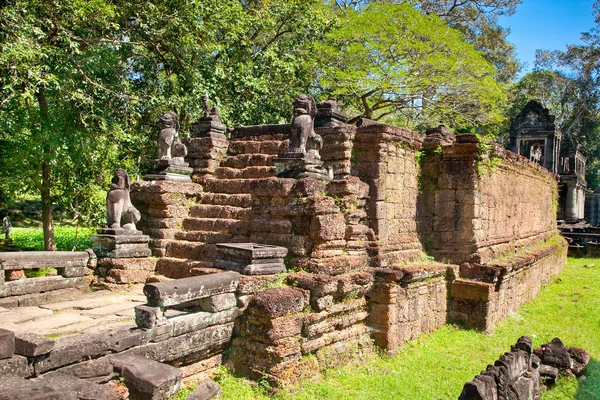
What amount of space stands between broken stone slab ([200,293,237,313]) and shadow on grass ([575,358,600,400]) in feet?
15.1

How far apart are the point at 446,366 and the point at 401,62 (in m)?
14.6

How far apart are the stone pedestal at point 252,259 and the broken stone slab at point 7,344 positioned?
9.30 ft

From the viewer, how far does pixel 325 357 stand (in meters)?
6.34

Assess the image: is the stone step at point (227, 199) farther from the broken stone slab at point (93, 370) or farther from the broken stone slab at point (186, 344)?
the broken stone slab at point (93, 370)

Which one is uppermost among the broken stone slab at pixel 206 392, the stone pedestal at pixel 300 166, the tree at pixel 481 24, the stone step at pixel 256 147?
the tree at pixel 481 24

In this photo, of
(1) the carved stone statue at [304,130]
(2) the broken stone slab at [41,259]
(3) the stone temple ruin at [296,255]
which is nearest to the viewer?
(3) the stone temple ruin at [296,255]

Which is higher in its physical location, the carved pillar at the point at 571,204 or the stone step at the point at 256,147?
the stone step at the point at 256,147

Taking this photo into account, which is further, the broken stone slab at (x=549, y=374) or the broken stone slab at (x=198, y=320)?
the broken stone slab at (x=549, y=374)

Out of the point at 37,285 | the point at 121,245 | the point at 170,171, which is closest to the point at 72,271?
the point at 37,285

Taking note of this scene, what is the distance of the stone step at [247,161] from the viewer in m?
9.40

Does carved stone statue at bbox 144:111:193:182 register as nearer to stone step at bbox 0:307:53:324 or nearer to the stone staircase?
the stone staircase

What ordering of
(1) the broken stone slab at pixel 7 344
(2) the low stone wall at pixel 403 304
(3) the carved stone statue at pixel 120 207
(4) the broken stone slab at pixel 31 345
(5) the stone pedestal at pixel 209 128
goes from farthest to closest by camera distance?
1. (5) the stone pedestal at pixel 209 128
2. (3) the carved stone statue at pixel 120 207
3. (2) the low stone wall at pixel 403 304
4. (4) the broken stone slab at pixel 31 345
5. (1) the broken stone slab at pixel 7 344

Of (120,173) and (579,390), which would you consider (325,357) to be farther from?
(120,173)

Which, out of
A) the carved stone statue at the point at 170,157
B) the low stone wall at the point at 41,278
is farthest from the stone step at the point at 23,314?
the carved stone statue at the point at 170,157
